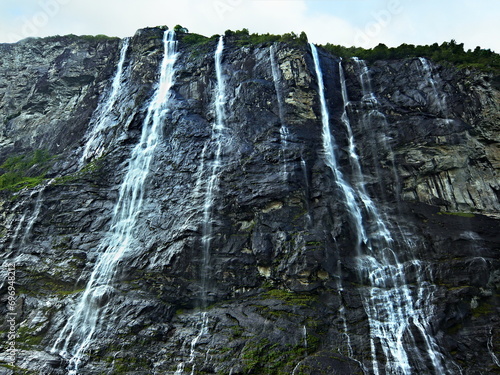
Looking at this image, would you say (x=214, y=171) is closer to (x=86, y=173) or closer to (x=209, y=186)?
(x=209, y=186)

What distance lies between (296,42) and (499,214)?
1891 cm

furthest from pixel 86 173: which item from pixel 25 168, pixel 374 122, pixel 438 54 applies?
pixel 438 54

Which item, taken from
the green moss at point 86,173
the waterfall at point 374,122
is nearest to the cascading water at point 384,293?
the waterfall at point 374,122

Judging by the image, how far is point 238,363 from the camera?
1473 centimetres

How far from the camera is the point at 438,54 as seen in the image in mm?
28422

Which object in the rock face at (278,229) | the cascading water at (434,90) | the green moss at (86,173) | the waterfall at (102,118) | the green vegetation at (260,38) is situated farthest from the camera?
the green vegetation at (260,38)

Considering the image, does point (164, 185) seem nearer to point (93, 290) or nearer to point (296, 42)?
point (93, 290)

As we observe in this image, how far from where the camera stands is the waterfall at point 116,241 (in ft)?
53.4

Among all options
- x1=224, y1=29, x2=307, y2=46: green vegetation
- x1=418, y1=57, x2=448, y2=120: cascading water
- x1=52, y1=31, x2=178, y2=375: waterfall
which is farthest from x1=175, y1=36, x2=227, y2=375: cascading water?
x1=418, y1=57, x2=448, y2=120: cascading water

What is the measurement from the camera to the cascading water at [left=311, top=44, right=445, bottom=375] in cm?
1462

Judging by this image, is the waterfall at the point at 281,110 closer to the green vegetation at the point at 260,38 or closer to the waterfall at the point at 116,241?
the green vegetation at the point at 260,38

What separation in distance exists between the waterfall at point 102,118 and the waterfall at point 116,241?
12.9 ft

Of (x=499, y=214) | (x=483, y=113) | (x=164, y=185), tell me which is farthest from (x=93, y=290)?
(x=483, y=113)

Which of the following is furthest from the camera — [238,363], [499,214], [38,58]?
[38,58]
